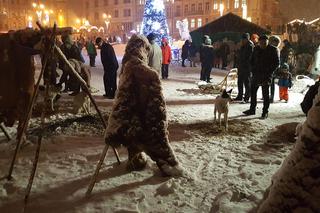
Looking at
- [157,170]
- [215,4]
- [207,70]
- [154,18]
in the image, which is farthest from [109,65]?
[215,4]

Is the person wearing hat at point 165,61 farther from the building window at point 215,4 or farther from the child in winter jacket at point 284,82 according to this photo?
the building window at point 215,4

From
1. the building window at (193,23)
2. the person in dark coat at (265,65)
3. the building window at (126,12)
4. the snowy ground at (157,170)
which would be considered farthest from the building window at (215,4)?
the snowy ground at (157,170)

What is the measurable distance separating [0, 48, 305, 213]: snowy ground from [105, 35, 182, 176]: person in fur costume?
0.63 m

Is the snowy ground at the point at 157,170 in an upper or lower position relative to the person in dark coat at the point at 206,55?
lower

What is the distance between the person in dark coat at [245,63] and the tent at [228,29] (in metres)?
11.8

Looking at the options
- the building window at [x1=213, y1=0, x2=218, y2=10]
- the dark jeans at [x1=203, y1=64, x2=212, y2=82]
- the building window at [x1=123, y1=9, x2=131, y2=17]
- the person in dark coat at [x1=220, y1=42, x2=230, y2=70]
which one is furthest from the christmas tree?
the building window at [x1=123, y1=9, x2=131, y2=17]

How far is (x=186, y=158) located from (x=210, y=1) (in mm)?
57331

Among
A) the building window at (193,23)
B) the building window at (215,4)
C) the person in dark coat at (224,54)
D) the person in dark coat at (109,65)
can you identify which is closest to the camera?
the person in dark coat at (109,65)

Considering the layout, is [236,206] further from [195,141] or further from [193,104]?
[193,104]

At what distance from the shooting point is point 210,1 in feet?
194

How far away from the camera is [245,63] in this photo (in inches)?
408

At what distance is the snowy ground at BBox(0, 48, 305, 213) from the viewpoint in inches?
168

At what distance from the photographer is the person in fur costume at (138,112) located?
4457mm

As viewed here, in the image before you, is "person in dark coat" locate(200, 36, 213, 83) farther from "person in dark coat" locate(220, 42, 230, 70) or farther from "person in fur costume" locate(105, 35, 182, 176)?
"person in fur costume" locate(105, 35, 182, 176)
